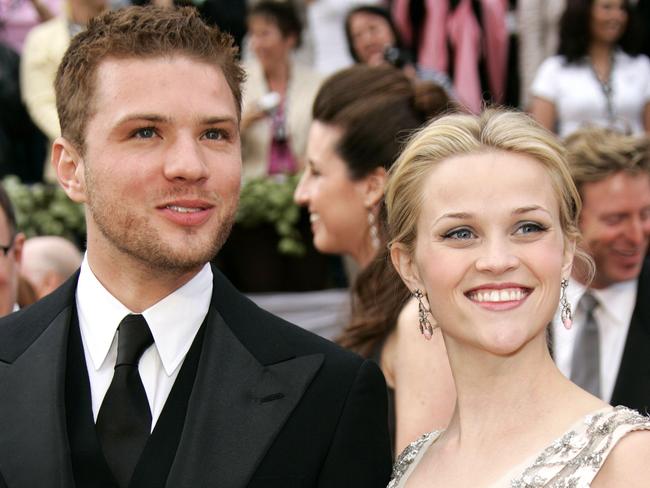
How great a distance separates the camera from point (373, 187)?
420 cm

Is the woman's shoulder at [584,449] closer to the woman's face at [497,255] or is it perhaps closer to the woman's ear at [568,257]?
the woman's face at [497,255]

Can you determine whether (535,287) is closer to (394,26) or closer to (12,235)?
(12,235)

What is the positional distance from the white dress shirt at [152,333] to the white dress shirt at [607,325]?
208 cm

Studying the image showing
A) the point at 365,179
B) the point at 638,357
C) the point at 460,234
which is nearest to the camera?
the point at 460,234

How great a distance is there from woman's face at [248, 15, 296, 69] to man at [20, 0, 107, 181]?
935mm

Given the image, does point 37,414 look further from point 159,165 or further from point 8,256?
point 8,256

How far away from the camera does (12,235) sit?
408 cm

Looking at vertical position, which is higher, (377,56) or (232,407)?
(377,56)

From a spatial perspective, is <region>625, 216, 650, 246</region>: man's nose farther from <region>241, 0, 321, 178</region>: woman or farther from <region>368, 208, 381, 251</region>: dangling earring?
<region>241, 0, 321, 178</region>: woman

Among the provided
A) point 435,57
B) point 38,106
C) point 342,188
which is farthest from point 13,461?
point 435,57

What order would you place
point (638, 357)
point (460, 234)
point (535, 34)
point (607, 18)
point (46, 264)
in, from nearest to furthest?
point (460, 234)
point (638, 357)
point (46, 264)
point (607, 18)
point (535, 34)

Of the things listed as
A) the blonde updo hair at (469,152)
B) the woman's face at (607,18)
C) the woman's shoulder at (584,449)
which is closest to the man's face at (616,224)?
the blonde updo hair at (469,152)

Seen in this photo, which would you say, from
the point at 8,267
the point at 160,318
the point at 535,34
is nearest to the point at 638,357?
the point at 160,318

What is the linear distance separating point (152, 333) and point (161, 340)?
30 millimetres
